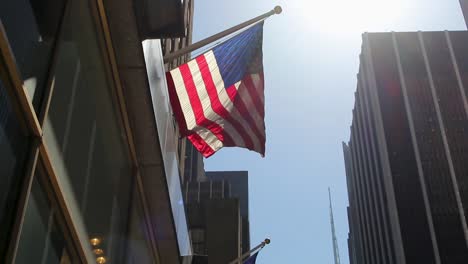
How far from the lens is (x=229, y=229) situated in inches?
1902

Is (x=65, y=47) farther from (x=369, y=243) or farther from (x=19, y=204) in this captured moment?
(x=369, y=243)

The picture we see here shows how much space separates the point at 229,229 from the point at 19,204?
4326 cm

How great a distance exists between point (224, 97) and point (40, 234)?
5681mm

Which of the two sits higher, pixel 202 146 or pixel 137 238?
pixel 202 146

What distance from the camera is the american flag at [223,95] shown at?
1088 cm

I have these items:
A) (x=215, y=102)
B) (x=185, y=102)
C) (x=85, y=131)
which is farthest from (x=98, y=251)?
A: (x=215, y=102)

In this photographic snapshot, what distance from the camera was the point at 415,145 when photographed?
4259 inches

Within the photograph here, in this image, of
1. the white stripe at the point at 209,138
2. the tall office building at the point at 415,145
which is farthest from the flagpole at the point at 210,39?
the tall office building at the point at 415,145

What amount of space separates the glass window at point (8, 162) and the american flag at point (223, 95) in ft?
16.4

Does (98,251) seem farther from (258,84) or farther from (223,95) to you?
(258,84)

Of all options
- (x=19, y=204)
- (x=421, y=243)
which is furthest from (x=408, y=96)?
(x=19, y=204)

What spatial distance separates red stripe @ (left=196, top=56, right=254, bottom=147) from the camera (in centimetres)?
1101

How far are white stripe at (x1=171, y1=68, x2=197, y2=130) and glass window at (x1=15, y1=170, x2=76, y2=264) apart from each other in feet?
13.3

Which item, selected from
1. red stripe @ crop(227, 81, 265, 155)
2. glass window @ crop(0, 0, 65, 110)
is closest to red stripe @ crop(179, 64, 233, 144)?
red stripe @ crop(227, 81, 265, 155)
